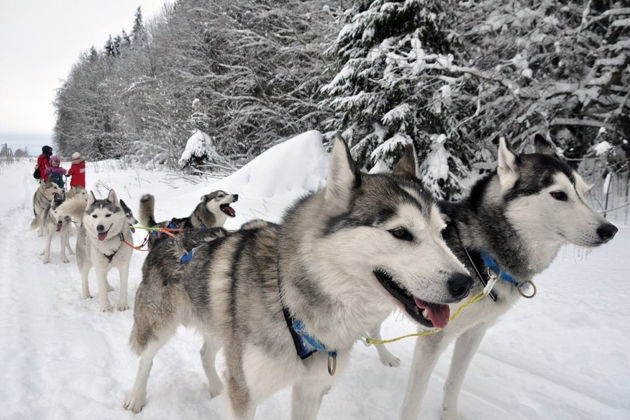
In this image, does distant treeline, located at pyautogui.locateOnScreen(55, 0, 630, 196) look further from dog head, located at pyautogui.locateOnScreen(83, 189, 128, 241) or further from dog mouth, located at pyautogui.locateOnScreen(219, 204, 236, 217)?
dog head, located at pyautogui.locateOnScreen(83, 189, 128, 241)

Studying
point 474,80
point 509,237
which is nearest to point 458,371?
point 509,237

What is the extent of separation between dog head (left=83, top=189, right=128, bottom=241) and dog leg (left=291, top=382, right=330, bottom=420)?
378cm

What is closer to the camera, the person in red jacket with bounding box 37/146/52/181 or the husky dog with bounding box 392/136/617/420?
the husky dog with bounding box 392/136/617/420

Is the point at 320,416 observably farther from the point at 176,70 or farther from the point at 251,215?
the point at 176,70

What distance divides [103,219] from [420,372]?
437cm

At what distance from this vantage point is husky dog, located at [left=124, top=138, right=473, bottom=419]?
5.21 feet

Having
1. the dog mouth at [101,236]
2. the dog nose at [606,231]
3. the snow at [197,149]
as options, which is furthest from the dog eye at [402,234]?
the snow at [197,149]

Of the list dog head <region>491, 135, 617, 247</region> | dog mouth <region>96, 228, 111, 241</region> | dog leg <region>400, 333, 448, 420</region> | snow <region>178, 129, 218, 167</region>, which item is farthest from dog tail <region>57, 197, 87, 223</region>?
snow <region>178, 129, 218, 167</region>

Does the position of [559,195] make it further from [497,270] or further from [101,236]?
[101,236]

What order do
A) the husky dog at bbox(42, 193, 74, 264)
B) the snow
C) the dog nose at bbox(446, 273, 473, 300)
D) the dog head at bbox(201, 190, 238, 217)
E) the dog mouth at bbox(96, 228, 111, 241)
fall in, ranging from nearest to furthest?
the dog nose at bbox(446, 273, 473, 300) < the dog mouth at bbox(96, 228, 111, 241) < the dog head at bbox(201, 190, 238, 217) < the husky dog at bbox(42, 193, 74, 264) < the snow

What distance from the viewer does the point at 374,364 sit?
3.31m

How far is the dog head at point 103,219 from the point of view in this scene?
4777 mm

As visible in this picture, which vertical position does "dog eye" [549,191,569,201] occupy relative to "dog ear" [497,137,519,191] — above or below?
below

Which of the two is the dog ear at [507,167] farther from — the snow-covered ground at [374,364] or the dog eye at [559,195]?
the snow-covered ground at [374,364]
